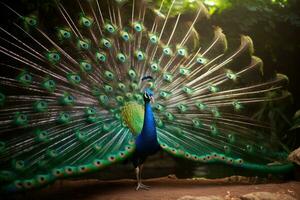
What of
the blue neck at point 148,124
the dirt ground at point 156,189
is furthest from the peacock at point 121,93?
the dirt ground at point 156,189

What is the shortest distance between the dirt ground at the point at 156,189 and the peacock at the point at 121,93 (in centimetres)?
27

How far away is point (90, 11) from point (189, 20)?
1291 mm

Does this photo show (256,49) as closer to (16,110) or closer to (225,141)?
(225,141)

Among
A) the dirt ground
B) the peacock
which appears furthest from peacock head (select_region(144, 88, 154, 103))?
the dirt ground

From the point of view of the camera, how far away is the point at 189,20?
16.9ft

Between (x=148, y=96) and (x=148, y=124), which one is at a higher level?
(x=148, y=96)

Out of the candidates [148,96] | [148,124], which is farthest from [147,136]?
[148,96]

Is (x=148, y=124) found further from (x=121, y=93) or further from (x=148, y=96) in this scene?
(x=121, y=93)

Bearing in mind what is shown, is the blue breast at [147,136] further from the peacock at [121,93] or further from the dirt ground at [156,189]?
the dirt ground at [156,189]

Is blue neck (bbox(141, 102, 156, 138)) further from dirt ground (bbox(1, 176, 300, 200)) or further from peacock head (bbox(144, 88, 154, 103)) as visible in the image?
dirt ground (bbox(1, 176, 300, 200))

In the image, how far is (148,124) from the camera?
4.29 meters

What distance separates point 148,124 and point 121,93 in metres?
0.56

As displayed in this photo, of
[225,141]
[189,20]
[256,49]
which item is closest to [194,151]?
[225,141]

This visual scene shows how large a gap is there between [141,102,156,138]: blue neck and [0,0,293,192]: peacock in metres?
0.01
